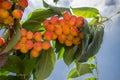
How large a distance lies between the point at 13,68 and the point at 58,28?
0.31 metres

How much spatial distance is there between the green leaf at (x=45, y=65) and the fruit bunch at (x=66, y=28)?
0.26ft

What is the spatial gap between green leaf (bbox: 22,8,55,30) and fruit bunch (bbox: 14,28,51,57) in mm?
76

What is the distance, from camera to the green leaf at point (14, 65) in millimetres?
1458

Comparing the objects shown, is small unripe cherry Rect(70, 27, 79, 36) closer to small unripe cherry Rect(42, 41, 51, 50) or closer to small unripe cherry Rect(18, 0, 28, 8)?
small unripe cherry Rect(42, 41, 51, 50)

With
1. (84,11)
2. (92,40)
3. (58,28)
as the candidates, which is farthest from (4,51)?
(84,11)

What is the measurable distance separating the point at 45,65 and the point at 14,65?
19 centimetres

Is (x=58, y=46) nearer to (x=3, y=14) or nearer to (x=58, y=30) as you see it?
(x=58, y=30)

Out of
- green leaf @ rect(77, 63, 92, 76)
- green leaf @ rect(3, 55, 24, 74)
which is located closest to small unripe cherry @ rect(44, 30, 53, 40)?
green leaf @ rect(3, 55, 24, 74)

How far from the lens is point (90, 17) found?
1568 mm

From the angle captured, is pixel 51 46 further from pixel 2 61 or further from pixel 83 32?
pixel 2 61

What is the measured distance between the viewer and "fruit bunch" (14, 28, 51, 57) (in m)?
1.28

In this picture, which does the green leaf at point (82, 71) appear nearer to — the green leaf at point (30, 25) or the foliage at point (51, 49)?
the foliage at point (51, 49)

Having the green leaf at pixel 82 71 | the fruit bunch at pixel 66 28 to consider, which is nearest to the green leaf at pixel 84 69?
the green leaf at pixel 82 71

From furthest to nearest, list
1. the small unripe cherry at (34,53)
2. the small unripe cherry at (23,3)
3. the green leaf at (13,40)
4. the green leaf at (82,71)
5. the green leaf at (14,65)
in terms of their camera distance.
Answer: the green leaf at (82,71)
the green leaf at (14,65)
the small unripe cherry at (34,53)
the small unripe cherry at (23,3)
the green leaf at (13,40)
